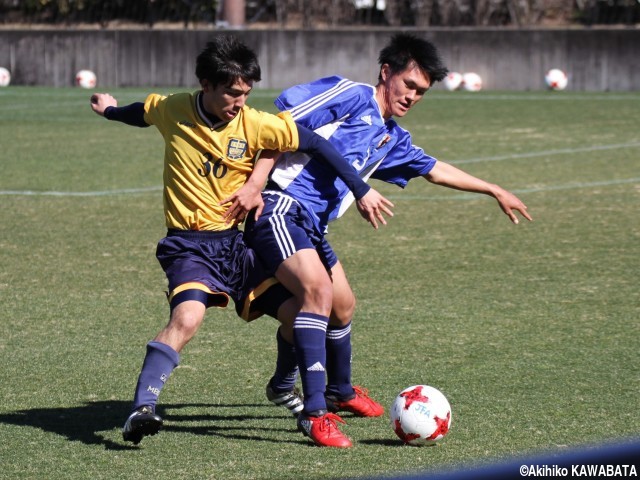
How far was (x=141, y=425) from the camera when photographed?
14.5ft

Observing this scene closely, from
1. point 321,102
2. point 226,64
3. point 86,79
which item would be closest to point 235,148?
point 226,64

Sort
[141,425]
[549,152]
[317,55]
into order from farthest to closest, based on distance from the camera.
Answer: [317,55]
[549,152]
[141,425]

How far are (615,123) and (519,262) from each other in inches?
405

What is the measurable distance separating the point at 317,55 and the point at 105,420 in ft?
72.2

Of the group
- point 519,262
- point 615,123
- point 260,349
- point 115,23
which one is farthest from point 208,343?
point 115,23

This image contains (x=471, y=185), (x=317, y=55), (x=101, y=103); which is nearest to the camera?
(x=101, y=103)

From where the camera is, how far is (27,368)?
5.93m

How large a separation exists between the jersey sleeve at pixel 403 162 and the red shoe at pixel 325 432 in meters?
1.39

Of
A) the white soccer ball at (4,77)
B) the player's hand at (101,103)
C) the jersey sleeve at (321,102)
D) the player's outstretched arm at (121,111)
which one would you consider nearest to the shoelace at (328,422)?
the jersey sleeve at (321,102)

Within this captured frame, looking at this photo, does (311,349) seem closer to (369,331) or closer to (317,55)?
(369,331)

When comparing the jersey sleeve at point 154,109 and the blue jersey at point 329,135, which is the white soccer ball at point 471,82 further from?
the jersey sleeve at point 154,109

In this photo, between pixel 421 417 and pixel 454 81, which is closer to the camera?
pixel 421 417

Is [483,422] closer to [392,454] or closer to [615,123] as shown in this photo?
[392,454]

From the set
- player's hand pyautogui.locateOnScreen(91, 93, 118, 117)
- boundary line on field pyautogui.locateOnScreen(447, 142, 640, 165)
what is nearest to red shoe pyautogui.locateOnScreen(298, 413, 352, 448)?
player's hand pyautogui.locateOnScreen(91, 93, 118, 117)
